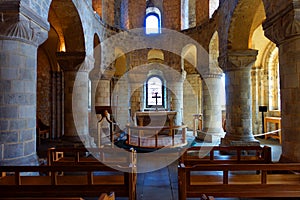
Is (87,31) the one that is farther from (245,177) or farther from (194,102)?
(194,102)

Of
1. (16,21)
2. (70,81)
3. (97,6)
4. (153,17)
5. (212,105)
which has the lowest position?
(212,105)

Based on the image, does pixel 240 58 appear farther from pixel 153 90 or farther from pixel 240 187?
pixel 153 90

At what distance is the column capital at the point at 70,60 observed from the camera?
258 inches

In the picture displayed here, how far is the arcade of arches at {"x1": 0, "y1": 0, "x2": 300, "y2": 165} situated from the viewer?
355cm

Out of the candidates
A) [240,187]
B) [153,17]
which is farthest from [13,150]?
[153,17]

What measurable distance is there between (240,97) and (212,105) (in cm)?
283

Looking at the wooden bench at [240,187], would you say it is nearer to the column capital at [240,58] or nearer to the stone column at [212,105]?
the column capital at [240,58]

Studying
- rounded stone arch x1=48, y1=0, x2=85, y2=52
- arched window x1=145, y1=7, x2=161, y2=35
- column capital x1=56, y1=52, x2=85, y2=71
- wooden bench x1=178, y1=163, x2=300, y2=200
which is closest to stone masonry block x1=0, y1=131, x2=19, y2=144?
wooden bench x1=178, y1=163, x2=300, y2=200

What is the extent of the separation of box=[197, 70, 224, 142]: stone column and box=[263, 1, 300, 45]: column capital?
5.14 meters

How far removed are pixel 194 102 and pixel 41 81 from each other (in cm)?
878

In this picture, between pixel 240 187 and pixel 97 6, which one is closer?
pixel 240 187

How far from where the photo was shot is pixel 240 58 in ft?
21.2

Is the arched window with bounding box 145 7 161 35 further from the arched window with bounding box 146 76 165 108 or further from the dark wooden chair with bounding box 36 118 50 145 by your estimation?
the dark wooden chair with bounding box 36 118 50 145

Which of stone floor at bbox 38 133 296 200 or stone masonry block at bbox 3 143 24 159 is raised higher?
stone masonry block at bbox 3 143 24 159
